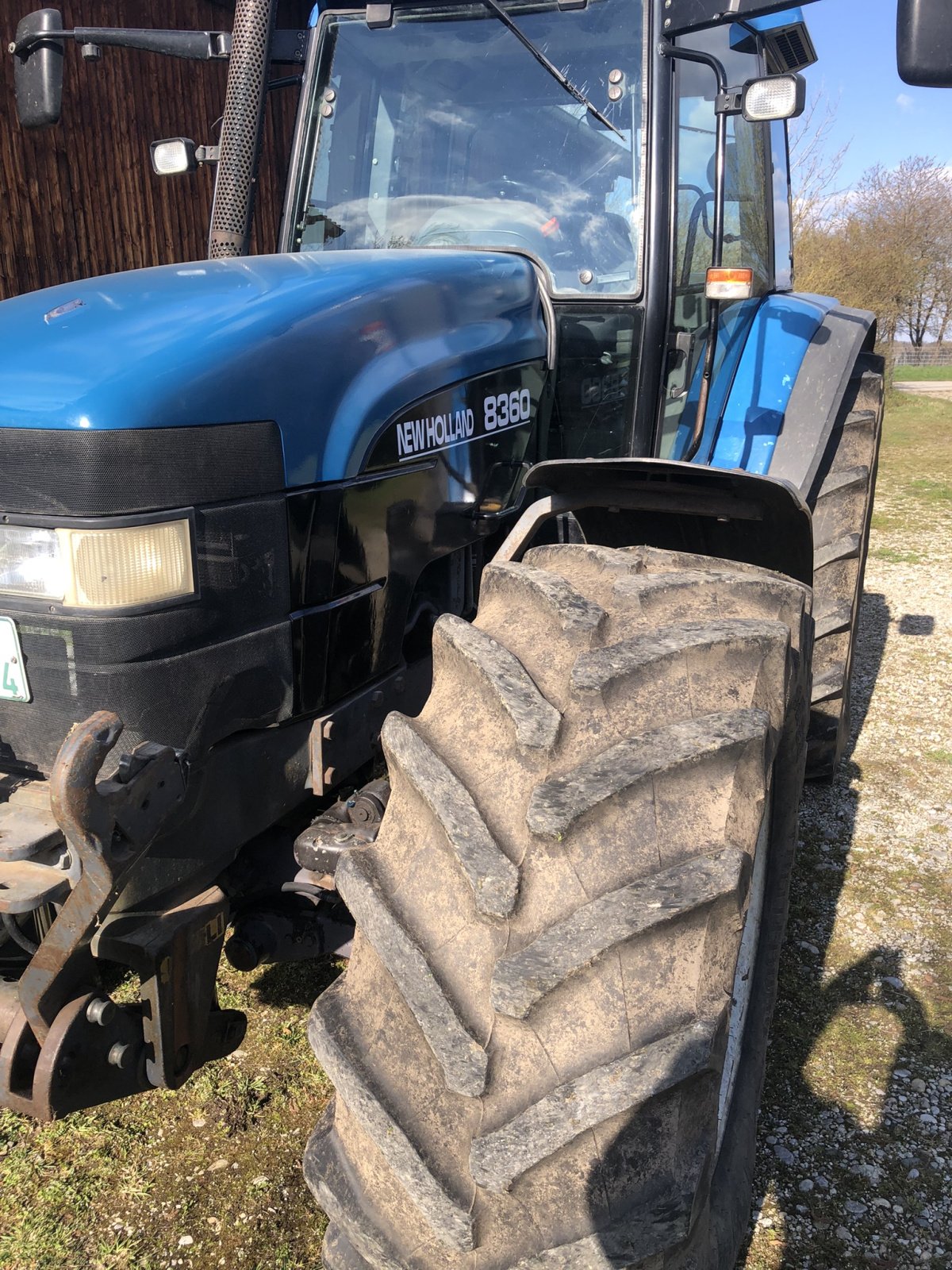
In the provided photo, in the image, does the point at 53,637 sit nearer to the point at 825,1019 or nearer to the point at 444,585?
the point at 444,585

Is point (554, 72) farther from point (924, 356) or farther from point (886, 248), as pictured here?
point (924, 356)

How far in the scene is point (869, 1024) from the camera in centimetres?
236

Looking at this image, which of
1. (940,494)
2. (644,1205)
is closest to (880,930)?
(644,1205)

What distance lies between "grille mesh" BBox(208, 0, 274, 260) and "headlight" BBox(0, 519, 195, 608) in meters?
1.08

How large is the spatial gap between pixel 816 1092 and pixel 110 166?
6539 millimetres

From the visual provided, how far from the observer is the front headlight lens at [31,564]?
1463mm

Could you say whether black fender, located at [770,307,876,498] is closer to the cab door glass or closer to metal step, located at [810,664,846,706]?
the cab door glass

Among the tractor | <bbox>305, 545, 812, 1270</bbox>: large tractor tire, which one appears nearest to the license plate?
the tractor

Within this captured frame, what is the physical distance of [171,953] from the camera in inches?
62.9

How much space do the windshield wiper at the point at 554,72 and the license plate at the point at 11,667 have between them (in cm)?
174

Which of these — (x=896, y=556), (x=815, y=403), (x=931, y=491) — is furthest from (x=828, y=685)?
(x=931, y=491)

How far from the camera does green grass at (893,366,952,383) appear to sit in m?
25.2

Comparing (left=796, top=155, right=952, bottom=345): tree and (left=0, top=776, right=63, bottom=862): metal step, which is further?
(left=796, top=155, right=952, bottom=345): tree

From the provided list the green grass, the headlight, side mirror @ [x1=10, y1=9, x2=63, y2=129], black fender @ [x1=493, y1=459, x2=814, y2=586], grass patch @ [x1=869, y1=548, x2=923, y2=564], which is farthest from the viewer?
the green grass
